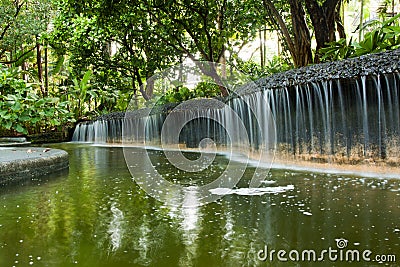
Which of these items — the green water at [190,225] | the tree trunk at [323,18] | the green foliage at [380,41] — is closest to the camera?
the green water at [190,225]

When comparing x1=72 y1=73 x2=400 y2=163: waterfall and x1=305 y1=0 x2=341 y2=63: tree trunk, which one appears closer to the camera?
x1=72 y1=73 x2=400 y2=163: waterfall

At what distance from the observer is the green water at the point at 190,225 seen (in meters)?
2.33

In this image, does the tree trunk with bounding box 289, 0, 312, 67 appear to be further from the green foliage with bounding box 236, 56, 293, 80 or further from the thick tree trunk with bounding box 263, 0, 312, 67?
the green foliage with bounding box 236, 56, 293, 80

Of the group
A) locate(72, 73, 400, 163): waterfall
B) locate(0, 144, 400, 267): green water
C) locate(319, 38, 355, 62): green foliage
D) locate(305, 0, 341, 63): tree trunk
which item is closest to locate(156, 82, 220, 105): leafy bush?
locate(305, 0, 341, 63): tree trunk

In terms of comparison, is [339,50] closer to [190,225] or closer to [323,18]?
[323,18]

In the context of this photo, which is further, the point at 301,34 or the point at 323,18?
the point at 301,34

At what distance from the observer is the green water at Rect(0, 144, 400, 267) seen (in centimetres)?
233

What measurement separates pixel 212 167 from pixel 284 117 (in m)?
1.58

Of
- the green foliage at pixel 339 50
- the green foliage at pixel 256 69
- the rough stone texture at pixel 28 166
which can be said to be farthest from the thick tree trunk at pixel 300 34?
the rough stone texture at pixel 28 166

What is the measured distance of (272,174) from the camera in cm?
553

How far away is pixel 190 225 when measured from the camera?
9.75 feet

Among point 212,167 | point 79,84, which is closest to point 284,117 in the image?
point 212,167

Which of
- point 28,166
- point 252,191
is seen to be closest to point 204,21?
point 28,166

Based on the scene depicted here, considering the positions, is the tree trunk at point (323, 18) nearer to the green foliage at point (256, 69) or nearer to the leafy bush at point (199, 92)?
the green foliage at point (256, 69)
